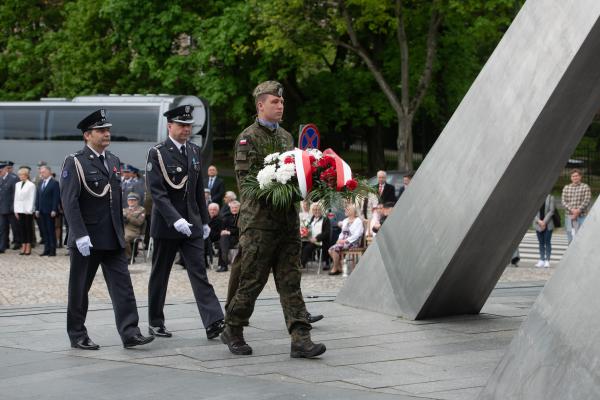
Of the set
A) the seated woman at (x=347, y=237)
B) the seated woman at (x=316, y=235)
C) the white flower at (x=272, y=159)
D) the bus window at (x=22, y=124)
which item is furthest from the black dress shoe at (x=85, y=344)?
the bus window at (x=22, y=124)

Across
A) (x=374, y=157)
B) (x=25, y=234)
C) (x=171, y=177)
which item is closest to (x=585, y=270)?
(x=171, y=177)

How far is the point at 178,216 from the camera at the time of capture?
8766 millimetres

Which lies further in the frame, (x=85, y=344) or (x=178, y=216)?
(x=178, y=216)

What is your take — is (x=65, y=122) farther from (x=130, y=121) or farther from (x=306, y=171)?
(x=306, y=171)

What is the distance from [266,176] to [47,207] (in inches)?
573

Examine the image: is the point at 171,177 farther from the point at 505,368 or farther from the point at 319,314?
the point at 505,368

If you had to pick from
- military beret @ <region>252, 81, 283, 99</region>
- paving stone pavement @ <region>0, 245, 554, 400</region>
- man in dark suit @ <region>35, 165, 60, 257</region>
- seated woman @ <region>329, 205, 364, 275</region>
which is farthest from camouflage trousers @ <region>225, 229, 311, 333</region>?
man in dark suit @ <region>35, 165, 60, 257</region>

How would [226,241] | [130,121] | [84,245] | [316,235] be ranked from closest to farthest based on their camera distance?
[84,245] → [316,235] → [226,241] → [130,121]

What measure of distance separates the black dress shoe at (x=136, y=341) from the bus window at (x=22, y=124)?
25604 mm

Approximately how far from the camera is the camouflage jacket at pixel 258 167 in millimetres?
8023

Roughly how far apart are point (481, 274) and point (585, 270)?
3718 millimetres

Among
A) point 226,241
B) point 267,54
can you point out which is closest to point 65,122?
point 267,54

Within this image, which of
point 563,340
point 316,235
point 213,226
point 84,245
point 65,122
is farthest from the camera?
point 65,122

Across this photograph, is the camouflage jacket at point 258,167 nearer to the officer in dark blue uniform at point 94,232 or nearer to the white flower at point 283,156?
the white flower at point 283,156
